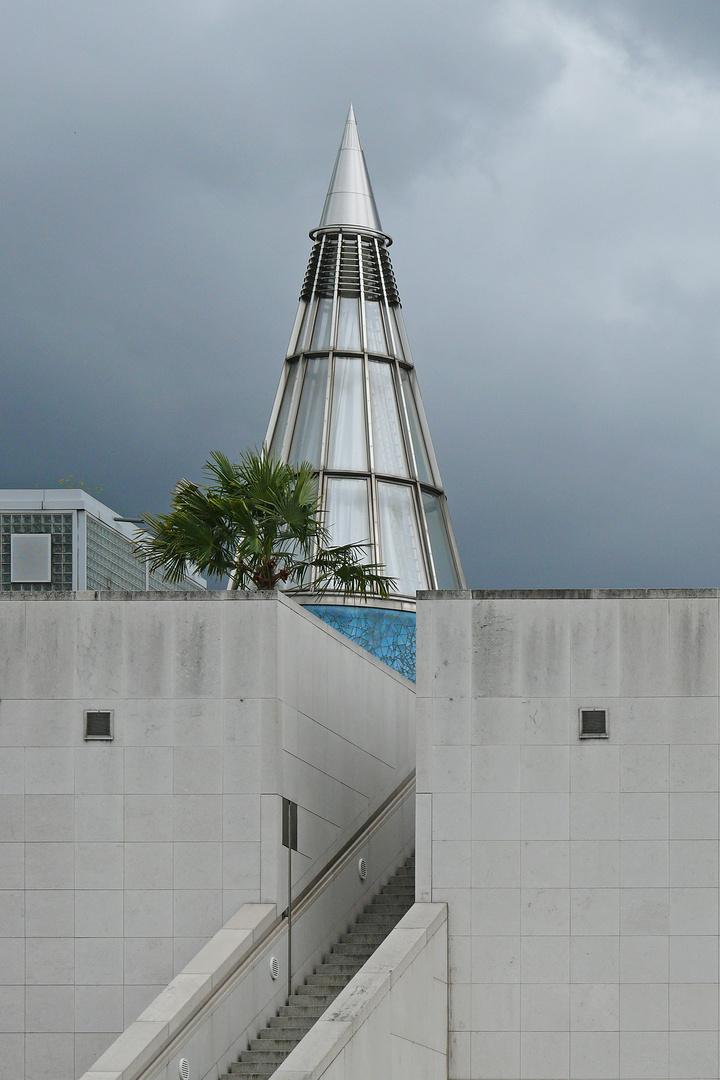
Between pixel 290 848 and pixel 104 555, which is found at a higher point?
pixel 104 555

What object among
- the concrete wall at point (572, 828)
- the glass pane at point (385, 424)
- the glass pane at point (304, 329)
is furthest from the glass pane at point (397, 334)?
the concrete wall at point (572, 828)

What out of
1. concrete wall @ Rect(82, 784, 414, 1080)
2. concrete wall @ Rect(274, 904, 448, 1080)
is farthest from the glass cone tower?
concrete wall @ Rect(274, 904, 448, 1080)

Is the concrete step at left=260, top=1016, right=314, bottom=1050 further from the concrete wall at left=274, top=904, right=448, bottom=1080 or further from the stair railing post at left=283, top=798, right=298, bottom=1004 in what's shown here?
the concrete wall at left=274, top=904, right=448, bottom=1080

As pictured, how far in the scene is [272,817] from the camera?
18781 millimetres

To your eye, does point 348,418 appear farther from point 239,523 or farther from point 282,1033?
point 282,1033

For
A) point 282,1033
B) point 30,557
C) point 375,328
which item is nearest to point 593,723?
point 282,1033

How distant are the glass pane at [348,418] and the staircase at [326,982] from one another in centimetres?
1445

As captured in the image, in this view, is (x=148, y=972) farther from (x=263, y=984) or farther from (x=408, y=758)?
(x=408, y=758)

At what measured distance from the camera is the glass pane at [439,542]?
37719mm

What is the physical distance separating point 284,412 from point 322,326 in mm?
2370

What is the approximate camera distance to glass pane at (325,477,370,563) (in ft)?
119

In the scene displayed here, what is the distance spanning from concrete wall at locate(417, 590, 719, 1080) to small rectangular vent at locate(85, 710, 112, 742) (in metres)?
3.69

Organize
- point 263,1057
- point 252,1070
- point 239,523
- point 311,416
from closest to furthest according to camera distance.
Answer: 1. point 252,1070
2. point 263,1057
3. point 239,523
4. point 311,416

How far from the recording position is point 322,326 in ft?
128
